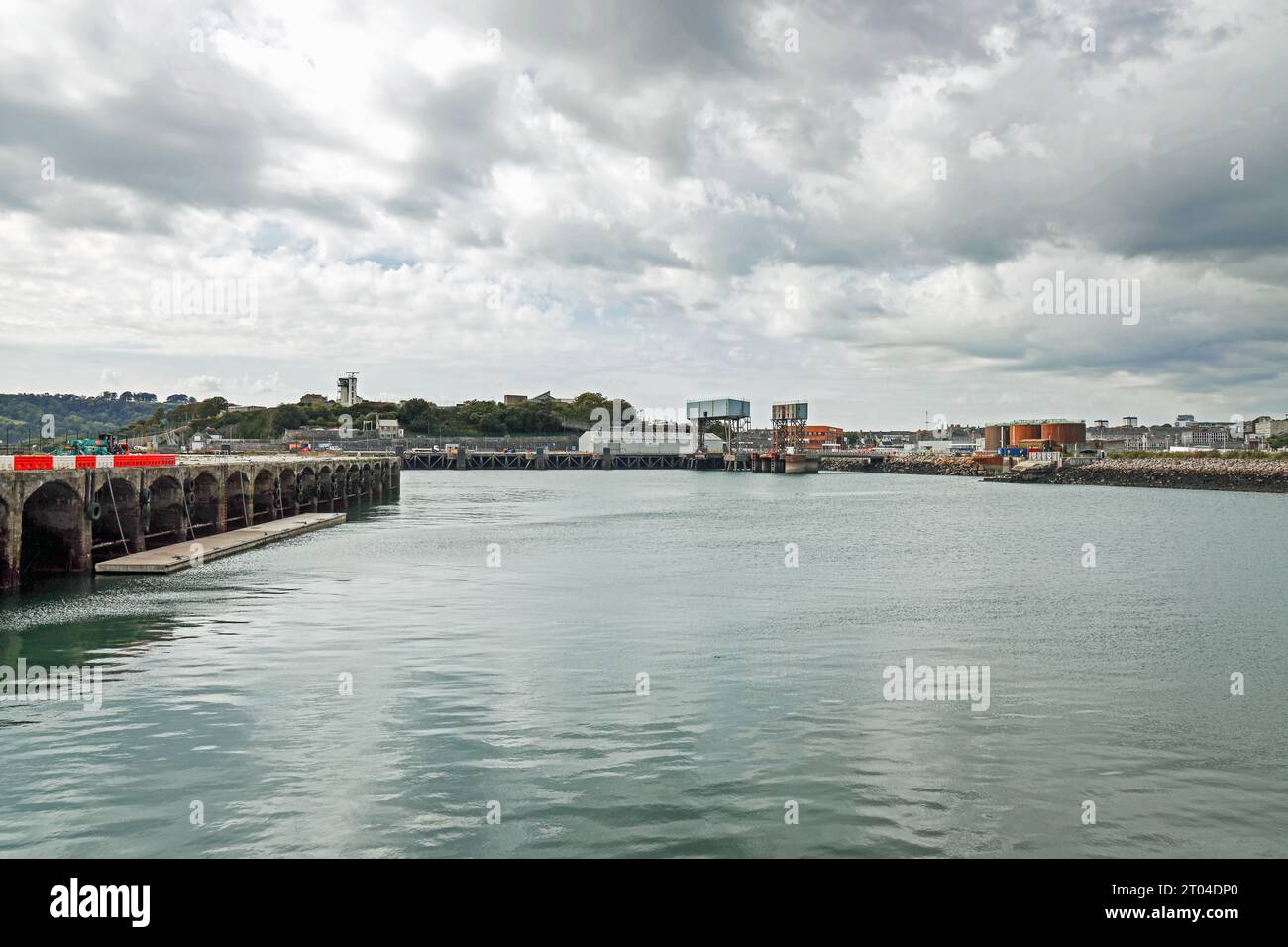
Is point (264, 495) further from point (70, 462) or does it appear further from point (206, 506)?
point (70, 462)

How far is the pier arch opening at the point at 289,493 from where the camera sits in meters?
83.1

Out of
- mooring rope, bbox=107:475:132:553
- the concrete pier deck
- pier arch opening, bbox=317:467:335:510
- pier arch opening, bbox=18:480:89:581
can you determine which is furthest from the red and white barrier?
pier arch opening, bbox=317:467:335:510

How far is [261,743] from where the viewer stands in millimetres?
17688

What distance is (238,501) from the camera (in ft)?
227

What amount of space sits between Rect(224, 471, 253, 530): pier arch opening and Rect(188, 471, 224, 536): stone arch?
4.45 metres

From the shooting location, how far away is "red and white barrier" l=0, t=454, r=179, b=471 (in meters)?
38.6

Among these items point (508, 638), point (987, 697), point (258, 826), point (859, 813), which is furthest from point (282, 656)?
point (987, 697)

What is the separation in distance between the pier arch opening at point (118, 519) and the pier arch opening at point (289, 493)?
104 feet

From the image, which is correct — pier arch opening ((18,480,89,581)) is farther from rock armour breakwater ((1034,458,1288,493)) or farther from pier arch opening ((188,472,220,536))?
rock armour breakwater ((1034,458,1288,493))

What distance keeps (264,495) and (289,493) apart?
25.8ft
